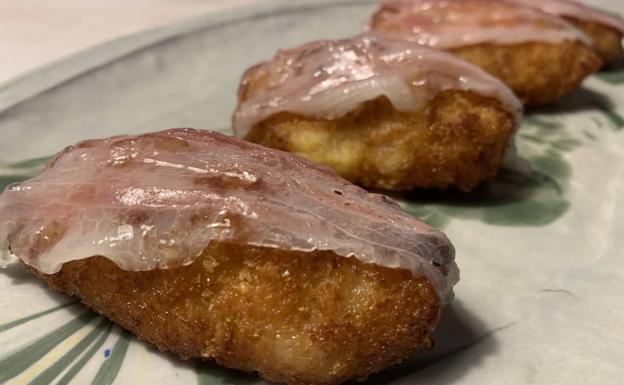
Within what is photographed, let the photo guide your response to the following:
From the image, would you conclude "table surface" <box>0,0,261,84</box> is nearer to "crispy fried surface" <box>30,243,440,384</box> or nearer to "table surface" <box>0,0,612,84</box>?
"table surface" <box>0,0,612,84</box>

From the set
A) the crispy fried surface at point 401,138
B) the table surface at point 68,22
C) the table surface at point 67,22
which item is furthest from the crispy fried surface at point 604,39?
the table surface at point 67,22

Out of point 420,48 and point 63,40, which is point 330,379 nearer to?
point 420,48

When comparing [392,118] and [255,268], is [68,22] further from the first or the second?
[255,268]

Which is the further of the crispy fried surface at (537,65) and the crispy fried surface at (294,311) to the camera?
the crispy fried surface at (537,65)

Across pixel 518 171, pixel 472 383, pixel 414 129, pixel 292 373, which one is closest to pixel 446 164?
pixel 414 129

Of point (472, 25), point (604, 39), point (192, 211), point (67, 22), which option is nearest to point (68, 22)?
point (67, 22)

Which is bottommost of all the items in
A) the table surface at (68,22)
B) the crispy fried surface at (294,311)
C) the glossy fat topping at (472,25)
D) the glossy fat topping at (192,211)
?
the table surface at (68,22)

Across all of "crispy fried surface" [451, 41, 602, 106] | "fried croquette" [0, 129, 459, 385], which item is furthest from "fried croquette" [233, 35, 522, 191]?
"fried croquette" [0, 129, 459, 385]

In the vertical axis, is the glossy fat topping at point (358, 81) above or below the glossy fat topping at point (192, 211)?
below

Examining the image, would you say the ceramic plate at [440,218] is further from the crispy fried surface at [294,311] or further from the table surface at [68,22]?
the table surface at [68,22]
